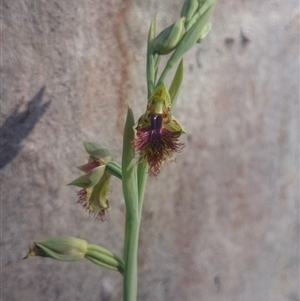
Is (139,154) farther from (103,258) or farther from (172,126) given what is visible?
(103,258)

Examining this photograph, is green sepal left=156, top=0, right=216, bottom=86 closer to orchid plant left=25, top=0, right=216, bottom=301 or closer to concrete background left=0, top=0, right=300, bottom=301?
orchid plant left=25, top=0, right=216, bottom=301

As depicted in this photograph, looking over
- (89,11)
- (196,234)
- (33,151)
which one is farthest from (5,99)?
(196,234)

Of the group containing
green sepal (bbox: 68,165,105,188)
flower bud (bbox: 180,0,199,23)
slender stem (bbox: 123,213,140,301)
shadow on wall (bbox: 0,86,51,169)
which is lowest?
slender stem (bbox: 123,213,140,301)

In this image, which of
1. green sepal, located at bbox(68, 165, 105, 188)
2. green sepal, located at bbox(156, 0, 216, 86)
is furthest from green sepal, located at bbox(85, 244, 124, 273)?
green sepal, located at bbox(156, 0, 216, 86)

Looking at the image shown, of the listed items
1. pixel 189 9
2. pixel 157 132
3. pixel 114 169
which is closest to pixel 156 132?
pixel 157 132

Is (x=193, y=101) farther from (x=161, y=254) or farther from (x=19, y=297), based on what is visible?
(x=19, y=297)
